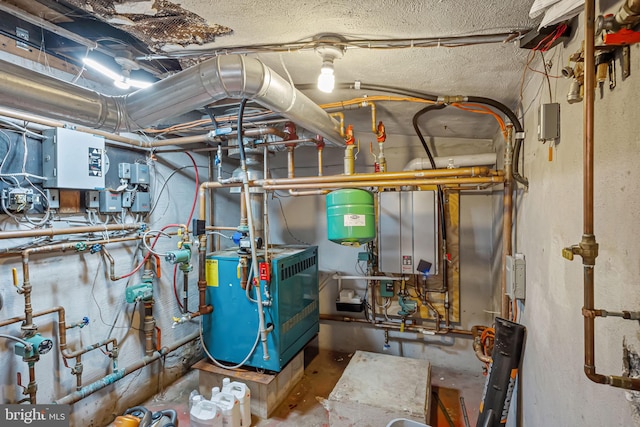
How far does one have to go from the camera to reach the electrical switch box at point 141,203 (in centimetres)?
249

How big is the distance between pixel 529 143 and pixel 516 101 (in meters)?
0.47

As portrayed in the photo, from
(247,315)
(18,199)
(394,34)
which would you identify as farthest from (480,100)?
(18,199)

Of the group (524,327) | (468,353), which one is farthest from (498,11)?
(468,353)

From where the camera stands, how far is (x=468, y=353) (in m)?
3.05

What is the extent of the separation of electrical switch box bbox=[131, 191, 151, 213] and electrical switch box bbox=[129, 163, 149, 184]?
0.10 meters

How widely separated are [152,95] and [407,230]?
7.16 ft

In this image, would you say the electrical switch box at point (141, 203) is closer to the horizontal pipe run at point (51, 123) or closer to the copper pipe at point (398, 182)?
the horizontal pipe run at point (51, 123)

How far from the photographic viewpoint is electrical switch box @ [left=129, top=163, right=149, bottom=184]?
2451 mm

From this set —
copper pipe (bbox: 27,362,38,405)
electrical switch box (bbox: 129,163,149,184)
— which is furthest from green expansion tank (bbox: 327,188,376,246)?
copper pipe (bbox: 27,362,38,405)

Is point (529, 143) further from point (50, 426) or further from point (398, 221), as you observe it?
point (50, 426)

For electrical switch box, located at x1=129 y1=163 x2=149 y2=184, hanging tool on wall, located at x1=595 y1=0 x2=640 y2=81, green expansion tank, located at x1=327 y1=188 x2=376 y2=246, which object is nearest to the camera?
hanging tool on wall, located at x1=595 y1=0 x2=640 y2=81

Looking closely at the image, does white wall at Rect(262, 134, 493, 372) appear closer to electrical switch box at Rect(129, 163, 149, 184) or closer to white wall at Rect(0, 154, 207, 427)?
white wall at Rect(0, 154, 207, 427)

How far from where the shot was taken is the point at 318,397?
2.61m

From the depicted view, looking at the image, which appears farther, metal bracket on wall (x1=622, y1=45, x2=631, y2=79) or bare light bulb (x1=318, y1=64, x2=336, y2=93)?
bare light bulb (x1=318, y1=64, x2=336, y2=93)
